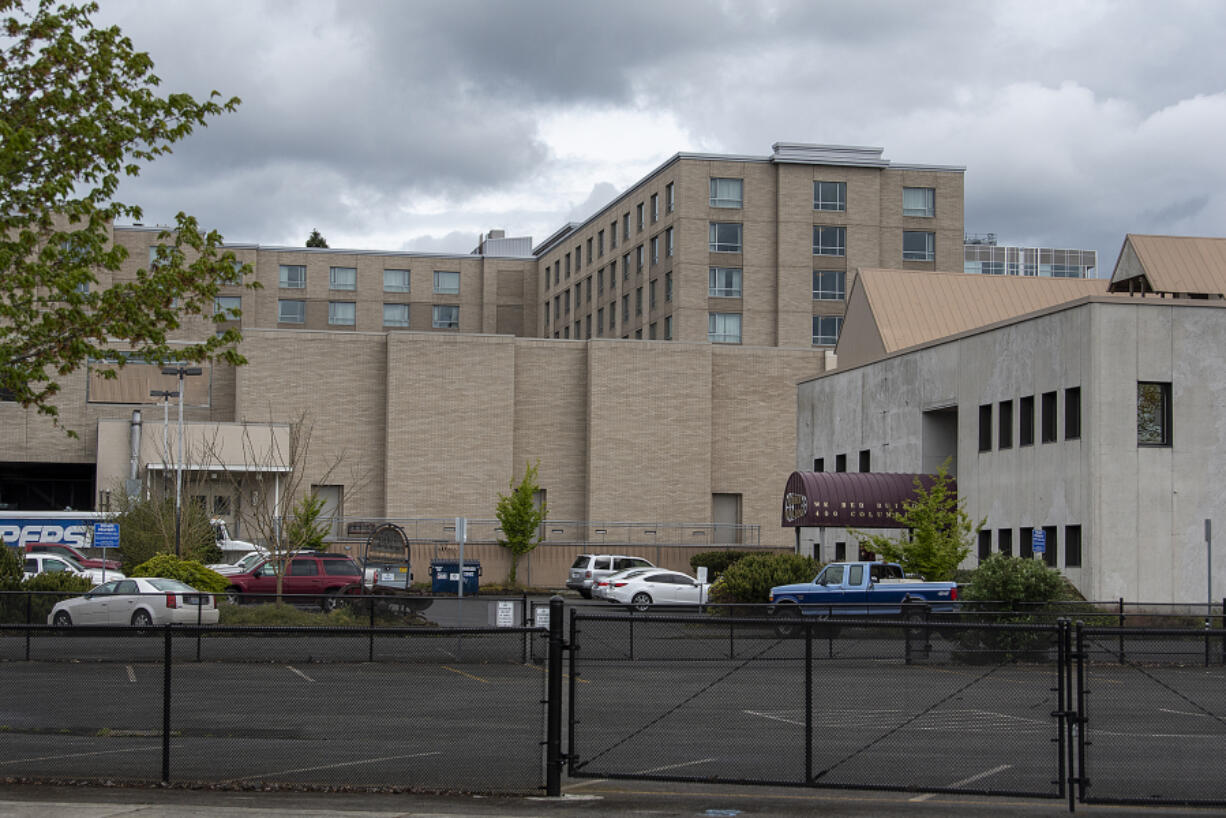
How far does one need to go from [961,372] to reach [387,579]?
1938 centimetres

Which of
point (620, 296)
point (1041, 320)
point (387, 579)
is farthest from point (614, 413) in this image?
point (1041, 320)

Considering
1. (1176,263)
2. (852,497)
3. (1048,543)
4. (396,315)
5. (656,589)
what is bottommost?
(656,589)

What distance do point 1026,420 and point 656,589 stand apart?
13361mm

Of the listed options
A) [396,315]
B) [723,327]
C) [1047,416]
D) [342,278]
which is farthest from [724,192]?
[1047,416]

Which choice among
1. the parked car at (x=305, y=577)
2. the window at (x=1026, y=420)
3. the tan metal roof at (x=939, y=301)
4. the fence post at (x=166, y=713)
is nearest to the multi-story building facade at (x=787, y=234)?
the tan metal roof at (x=939, y=301)

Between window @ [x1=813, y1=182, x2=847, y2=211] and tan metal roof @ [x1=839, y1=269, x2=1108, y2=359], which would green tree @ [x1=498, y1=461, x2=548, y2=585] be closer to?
tan metal roof @ [x1=839, y1=269, x2=1108, y2=359]

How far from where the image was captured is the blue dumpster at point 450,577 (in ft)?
176

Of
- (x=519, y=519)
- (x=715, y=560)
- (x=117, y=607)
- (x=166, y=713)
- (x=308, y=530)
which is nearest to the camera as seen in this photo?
(x=166, y=713)

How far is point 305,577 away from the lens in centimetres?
4312

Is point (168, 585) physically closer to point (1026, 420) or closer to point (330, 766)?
point (330, 766)

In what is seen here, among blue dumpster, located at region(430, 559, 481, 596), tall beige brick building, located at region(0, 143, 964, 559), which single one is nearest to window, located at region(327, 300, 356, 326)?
tall beige brick building, located at region(0, 143, 964, 559)

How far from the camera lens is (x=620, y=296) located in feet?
305

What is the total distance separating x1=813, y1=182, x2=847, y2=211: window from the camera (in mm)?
84062

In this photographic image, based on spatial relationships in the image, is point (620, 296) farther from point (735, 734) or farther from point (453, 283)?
point (735, 734)
